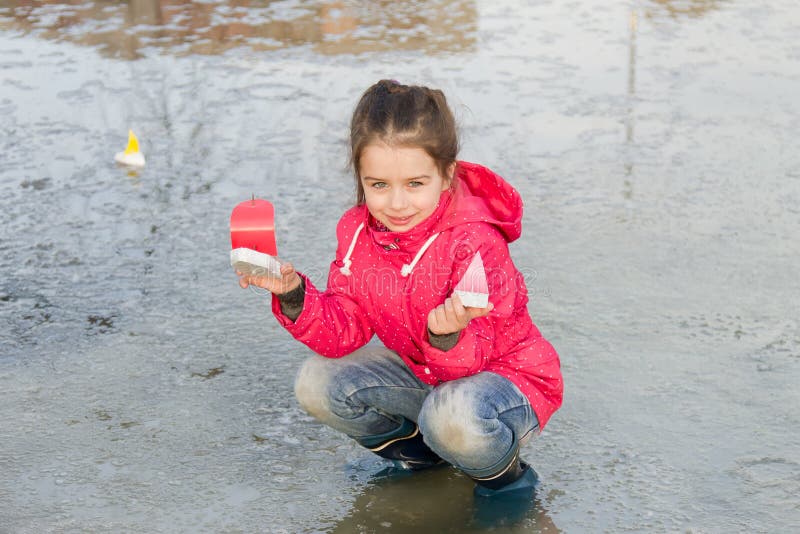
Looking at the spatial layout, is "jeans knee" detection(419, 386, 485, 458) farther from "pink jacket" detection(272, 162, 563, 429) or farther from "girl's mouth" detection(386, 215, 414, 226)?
"girl's mouth" detection(386, 215, 414, 226)

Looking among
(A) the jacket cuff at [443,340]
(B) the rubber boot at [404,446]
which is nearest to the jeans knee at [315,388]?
(B) the rubber boot at [404,446]

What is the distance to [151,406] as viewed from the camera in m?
3.08

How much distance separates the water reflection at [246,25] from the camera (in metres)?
6.97

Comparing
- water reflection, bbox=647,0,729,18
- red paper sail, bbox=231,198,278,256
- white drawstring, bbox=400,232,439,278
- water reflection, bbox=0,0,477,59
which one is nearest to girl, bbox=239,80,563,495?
white drawstring, bbox=400,232,439,278

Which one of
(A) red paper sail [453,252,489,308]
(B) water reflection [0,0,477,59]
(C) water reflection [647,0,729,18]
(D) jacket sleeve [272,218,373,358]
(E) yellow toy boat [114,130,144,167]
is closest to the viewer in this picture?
(A) red paper sail [453,252,489,308]

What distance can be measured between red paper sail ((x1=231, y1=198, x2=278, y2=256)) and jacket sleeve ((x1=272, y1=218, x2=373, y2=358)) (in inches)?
8.9

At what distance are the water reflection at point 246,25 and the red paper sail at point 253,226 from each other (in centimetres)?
450

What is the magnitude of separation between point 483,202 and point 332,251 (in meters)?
1.44

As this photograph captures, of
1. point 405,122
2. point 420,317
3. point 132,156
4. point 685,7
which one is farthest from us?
point 685,7

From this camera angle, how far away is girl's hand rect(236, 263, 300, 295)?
2488 millimetres

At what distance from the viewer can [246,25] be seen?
24.7 ft

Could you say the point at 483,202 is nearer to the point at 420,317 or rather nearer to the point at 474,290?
the point at 420,317

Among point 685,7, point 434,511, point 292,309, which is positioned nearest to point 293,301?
point 292,309

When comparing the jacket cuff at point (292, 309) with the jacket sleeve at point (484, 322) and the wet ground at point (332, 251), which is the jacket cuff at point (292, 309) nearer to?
the jacket sleeve at point (484, 322)
